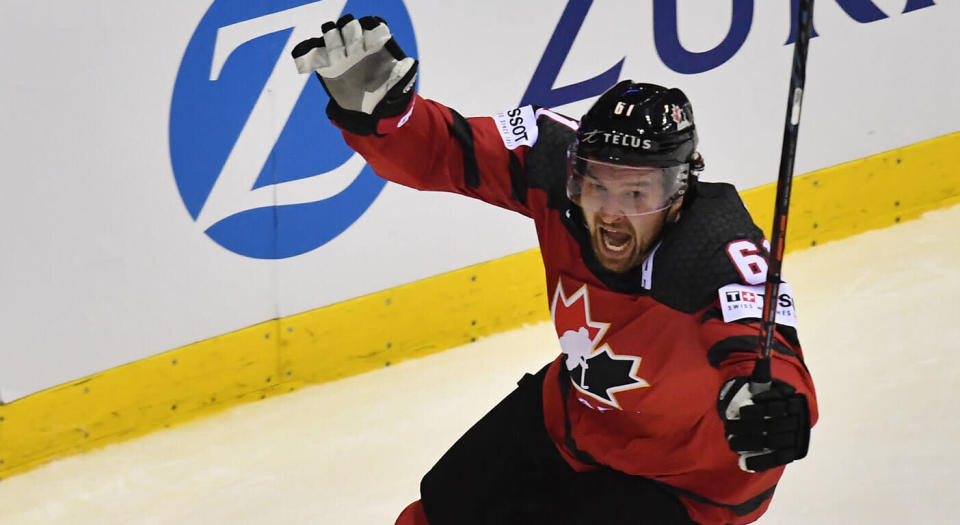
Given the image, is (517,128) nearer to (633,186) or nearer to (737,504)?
(633,186)

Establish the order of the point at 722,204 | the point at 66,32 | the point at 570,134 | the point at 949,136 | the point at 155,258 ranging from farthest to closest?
the point at 949,136
the point at 155,258
the point at 66,32
the point at 570,134
the point at 722,204

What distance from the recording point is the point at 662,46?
14.1 ft

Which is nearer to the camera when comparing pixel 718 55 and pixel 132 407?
pixel 132 407

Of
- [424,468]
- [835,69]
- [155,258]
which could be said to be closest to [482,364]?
[424,468]

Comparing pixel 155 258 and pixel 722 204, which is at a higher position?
pixel 722 204

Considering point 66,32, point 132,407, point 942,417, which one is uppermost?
point 66,32

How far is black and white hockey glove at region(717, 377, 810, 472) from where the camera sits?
7.04 ft

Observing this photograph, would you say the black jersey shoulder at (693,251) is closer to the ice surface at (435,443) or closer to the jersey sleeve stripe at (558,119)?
the jersey sleeve stripe at (558,119)

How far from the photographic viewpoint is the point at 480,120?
283 centimetres

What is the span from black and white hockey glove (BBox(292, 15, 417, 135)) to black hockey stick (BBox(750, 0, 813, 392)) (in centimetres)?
72

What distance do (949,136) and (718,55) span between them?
3.72 ft

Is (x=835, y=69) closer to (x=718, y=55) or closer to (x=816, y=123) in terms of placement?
(x=816, y=123)

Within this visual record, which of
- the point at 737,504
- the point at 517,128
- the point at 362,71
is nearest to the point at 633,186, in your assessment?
the point at 517,128

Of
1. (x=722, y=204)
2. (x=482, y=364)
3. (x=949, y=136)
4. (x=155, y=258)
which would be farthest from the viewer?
(x=949, y=136)
